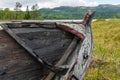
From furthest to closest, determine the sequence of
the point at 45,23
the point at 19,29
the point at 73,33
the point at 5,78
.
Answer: the point at 73,33 → the point at 45,23 → the point at 19,29 → the point at 5,78

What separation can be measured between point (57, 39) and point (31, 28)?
0.72 metres

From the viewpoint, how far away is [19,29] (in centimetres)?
633

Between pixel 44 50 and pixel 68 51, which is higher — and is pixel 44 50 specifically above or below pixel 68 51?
above

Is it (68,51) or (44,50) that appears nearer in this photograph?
(44,50)

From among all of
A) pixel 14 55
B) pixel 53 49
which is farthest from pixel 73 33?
pixel 14 55

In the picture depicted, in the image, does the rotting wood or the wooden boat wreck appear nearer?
the wooden boat wreck

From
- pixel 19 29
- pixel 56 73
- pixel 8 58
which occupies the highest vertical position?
pixel 19 29

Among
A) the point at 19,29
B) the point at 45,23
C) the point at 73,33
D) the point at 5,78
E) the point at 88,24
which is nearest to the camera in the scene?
the point at 5,78

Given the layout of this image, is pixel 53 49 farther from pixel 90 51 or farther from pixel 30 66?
pixel 90 51

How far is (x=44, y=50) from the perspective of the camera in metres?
6.68

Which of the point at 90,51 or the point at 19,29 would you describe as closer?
the point at 19,29

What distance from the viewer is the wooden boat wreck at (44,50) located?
596cm

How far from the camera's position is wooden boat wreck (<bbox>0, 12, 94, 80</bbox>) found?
19.6ft

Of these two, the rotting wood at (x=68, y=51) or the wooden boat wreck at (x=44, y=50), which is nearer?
the wooden boat wreck at (x=44, y=50)
